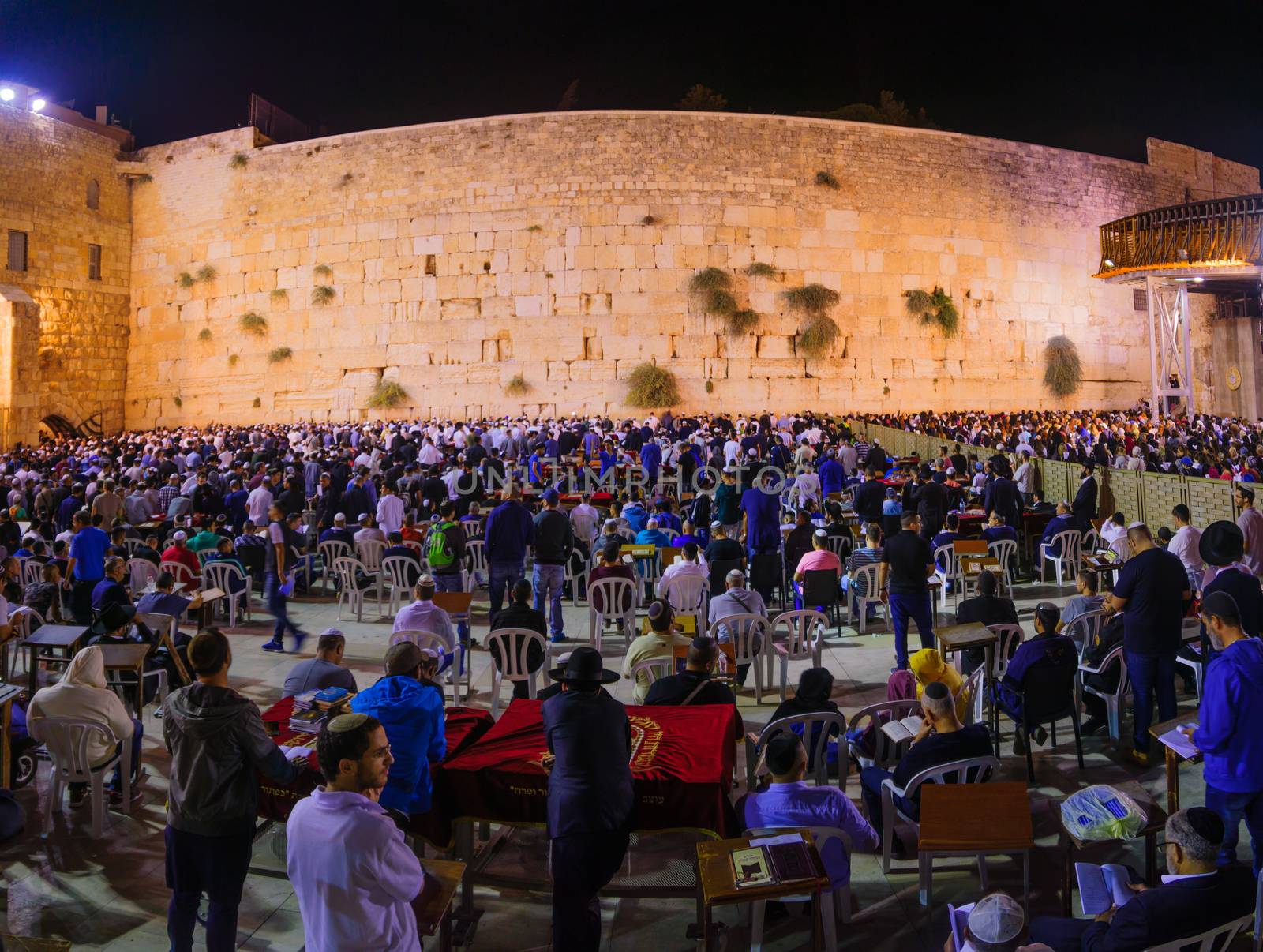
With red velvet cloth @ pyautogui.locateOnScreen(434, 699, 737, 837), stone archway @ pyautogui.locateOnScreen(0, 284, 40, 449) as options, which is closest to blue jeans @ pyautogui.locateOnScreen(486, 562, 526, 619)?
red velvet cloth @ pyautogui.locateOnScreen(434, 699, 737, 837)

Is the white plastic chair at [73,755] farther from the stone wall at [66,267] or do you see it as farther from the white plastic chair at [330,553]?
the stone wall at [66,267]

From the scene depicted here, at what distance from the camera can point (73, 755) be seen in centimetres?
416

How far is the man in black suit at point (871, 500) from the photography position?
32.1 feet

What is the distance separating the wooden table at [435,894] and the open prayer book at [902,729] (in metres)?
2.07

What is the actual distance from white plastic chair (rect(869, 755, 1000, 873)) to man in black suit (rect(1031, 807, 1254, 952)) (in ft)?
3.09

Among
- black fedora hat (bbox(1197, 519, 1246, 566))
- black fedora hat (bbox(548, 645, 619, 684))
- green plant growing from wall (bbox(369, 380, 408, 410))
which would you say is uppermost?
green plant growing from wall (bbox(369, 380, 408, 410))

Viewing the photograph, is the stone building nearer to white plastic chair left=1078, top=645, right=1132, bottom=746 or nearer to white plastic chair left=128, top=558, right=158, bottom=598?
white plastic chair left=128, top=558, right=158, bottom=598

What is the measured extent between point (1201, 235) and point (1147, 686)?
2192cm

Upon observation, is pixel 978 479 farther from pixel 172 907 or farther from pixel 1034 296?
pixel 1034 296

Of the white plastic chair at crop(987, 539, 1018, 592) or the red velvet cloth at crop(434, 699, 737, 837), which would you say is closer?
the red velvet cloth at crop(434, 699, 737, 837)

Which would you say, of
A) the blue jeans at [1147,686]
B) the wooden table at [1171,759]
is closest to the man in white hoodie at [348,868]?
the wooden table at [1171,759]

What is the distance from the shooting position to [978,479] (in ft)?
37.9

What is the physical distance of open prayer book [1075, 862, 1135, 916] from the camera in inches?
110

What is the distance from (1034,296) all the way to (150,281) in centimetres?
2523
